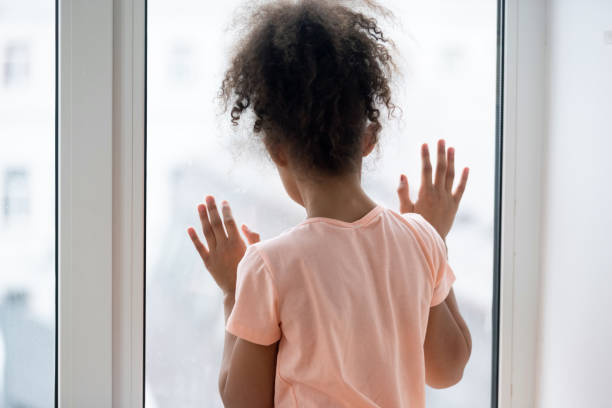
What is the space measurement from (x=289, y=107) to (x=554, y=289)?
26.5 inches

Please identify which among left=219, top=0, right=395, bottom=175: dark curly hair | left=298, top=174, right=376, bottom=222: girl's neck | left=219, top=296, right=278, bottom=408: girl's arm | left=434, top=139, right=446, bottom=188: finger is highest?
left=219, top=0, right=395, bottom=175: dark curly hair

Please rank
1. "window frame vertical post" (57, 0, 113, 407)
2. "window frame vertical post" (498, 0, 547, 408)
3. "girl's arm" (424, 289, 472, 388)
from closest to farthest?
"girl's arm" (424, 289, 472, 388) < "window frame vertical post" (57, 0, 113, 407) < "window frame vertical post" (498, 0, 547, 408)

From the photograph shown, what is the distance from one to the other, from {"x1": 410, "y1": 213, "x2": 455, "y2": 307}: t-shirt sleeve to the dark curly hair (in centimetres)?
15

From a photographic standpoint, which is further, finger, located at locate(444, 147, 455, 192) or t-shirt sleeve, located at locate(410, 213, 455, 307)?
finger, located at locate(444, 147, 455, 192)

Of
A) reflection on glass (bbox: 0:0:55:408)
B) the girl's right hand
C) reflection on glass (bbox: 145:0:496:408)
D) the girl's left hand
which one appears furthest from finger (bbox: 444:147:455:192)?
reflection on glass (bbox: 0:0:55:408)

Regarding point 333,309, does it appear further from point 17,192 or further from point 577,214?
point 17,192

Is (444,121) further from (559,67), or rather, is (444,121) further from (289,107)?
(289,107)

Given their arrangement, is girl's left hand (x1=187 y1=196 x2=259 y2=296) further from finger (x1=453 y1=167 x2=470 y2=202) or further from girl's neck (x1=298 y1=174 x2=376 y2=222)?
finger (x1=453 y1=167 x2=470 y2=202)

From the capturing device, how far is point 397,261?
2.23 ft

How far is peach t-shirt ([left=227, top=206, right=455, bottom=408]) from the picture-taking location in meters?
0.63

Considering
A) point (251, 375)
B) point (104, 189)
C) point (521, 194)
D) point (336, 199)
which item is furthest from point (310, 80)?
point (521, 194)

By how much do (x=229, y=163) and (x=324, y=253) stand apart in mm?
414

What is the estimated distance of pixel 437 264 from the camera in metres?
0.72

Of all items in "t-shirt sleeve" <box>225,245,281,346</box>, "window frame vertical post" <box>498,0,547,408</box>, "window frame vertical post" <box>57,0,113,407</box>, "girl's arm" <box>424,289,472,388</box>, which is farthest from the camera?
"window frame vertical post" <box>498,0,547,408</box>
